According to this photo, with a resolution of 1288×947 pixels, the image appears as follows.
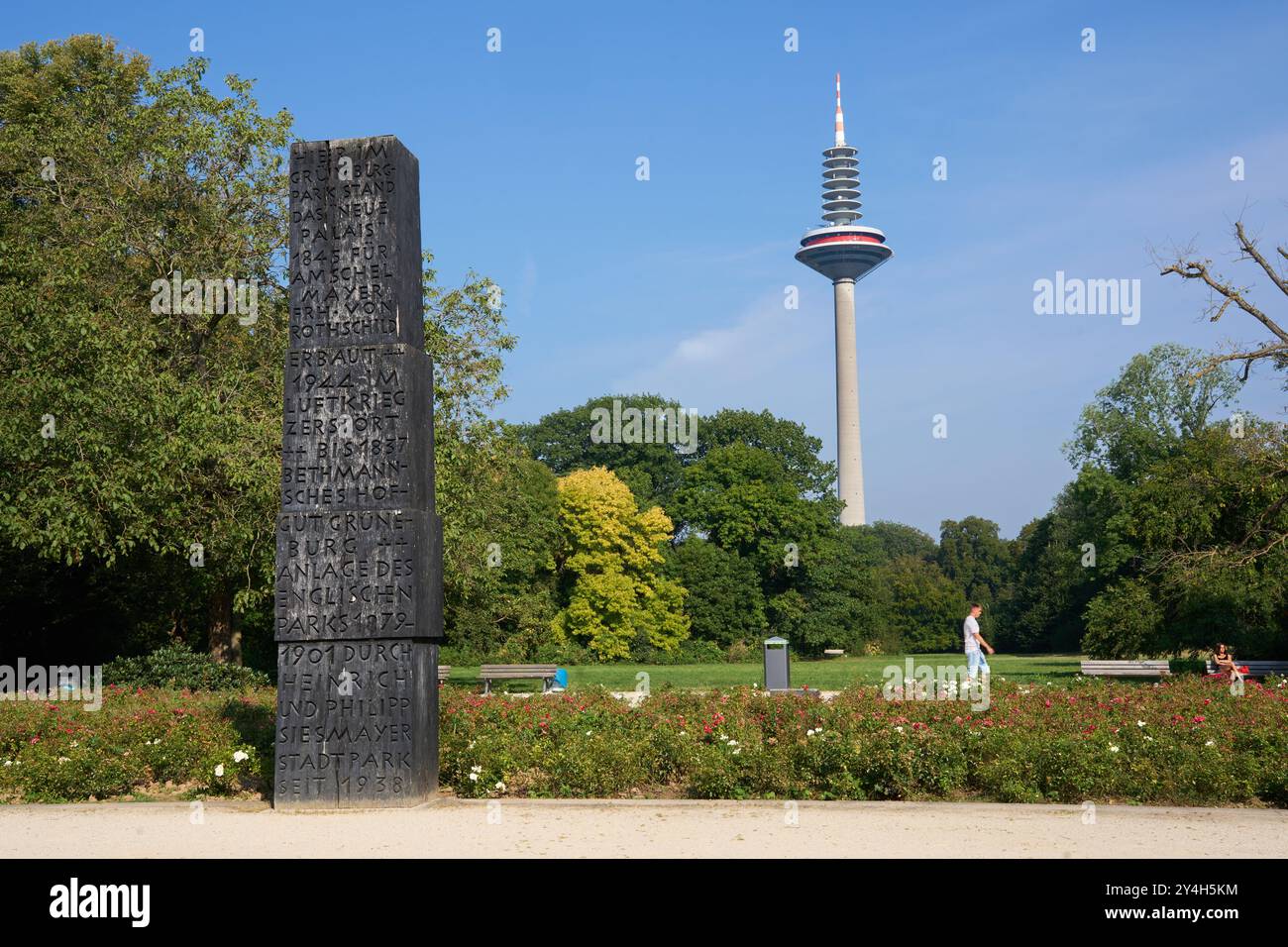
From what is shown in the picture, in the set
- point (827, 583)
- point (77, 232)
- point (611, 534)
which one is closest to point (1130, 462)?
point (827, 583)

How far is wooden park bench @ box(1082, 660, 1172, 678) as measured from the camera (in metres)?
25.5

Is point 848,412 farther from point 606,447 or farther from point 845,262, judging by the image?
point 606,447

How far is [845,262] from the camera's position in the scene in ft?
452

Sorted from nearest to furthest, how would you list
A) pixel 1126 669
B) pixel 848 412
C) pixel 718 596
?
pixel 1126 669 → pixel 718 596 → pixel 848 412

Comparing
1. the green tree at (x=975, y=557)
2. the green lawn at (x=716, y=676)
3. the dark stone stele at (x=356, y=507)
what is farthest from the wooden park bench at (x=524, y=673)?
the green tree at (x=975, y=557)

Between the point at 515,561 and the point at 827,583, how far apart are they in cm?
3573

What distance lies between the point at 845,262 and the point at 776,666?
388 ft

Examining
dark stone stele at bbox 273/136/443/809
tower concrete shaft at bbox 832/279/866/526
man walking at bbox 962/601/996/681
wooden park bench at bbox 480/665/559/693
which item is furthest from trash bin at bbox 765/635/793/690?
tower concrete shaft at bbox 832/279/866/526

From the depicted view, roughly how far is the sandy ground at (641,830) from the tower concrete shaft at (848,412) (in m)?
106

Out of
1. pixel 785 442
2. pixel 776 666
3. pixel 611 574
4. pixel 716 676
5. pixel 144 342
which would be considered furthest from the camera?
pixel 785 442
